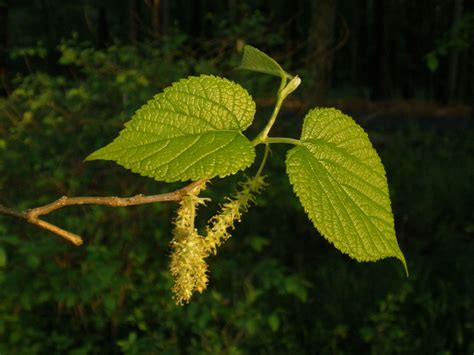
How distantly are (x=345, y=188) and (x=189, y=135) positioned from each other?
119 millimetres

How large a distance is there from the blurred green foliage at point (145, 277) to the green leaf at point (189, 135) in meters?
2.52

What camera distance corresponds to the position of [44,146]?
399cm

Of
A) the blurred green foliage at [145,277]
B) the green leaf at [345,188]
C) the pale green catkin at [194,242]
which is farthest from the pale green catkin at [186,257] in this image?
the blurred green foliage at [145,277]

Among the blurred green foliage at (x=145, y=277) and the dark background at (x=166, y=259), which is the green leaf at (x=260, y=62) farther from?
the blurred green foliage at (x=145, y=277)

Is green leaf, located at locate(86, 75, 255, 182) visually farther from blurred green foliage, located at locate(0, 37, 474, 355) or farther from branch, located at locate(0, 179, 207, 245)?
blurred green foliage, located at locate(0, 37, 474, 355)

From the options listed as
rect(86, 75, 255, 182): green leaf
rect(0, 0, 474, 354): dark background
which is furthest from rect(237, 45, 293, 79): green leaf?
rect(0, 0, 474, 354): dark background

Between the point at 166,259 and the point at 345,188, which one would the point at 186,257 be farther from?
the point at 166,259

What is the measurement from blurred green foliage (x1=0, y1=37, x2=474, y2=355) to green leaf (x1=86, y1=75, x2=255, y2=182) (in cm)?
252

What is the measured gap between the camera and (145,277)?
373 cm

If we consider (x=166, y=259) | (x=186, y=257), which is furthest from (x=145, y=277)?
(x=186, y=257)

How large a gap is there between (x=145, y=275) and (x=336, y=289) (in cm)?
115

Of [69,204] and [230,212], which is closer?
[69,204]

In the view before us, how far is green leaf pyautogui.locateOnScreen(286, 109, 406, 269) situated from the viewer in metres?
0.44

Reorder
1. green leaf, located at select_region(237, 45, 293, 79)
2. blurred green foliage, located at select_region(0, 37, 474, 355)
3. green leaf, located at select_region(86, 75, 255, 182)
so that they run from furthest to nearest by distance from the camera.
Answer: blurred green foliage, located at select_region(0, 37, 474, 355)
green leaf, located at select_region(237, 45, 293, 79)
green leaf, located at select_region(86, 75, 255, 182)
